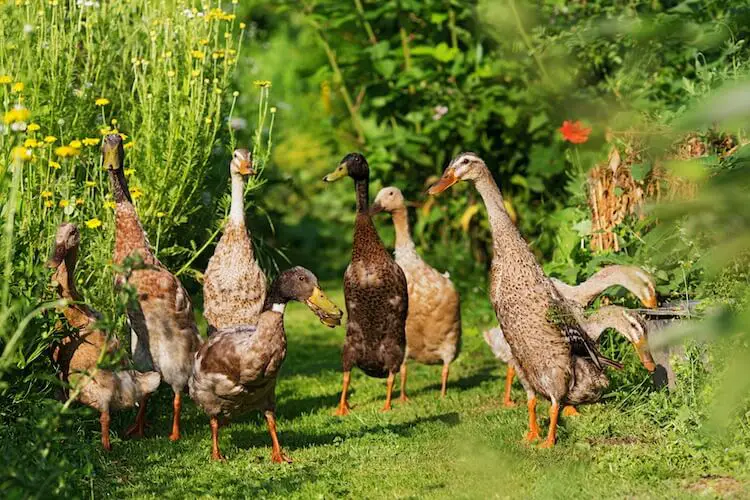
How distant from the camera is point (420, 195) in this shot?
36.5ft

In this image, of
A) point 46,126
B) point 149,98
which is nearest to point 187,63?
point 149,98

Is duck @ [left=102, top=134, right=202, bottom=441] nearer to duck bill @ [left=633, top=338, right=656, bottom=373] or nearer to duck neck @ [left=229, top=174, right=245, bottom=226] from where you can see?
duck neck @ [left=229, top=174, right=245, bottom=226]

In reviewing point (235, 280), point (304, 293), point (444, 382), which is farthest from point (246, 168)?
point (444, 382)

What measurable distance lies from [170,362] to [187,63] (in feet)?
6.53

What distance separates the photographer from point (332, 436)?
6.25 metres

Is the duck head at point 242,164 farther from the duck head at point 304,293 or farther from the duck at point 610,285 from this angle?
the duck at point 610,285

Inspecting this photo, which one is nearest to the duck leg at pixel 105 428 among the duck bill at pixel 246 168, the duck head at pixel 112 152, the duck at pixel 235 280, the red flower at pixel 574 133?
the duck at pixel 235 280

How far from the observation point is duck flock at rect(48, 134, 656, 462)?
212 inches

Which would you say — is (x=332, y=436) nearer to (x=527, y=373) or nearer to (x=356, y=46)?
(x=527, y=373)

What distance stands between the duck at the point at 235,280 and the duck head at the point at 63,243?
101cm

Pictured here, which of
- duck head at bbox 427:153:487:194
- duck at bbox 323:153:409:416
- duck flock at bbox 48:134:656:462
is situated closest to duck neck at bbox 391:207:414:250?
duck at bbox 323:153:409:416

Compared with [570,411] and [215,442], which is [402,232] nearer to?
[570,411]

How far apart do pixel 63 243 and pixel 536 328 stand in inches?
101

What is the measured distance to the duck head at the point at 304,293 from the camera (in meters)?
5.43
